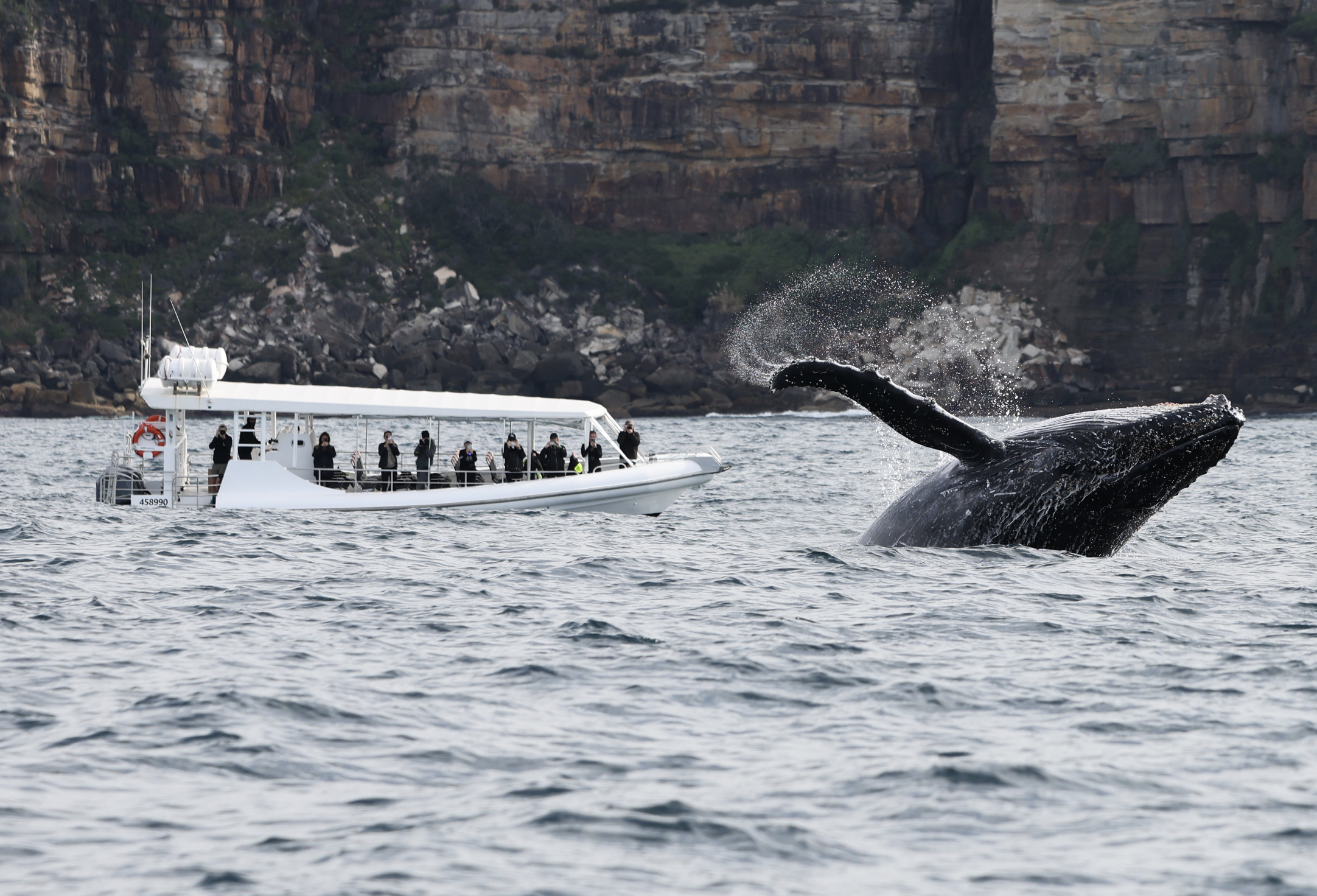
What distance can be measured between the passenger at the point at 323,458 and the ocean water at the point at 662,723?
285 inches

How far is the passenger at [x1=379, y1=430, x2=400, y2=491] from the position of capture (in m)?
30.7

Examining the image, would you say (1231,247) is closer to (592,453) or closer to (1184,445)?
(592,453)

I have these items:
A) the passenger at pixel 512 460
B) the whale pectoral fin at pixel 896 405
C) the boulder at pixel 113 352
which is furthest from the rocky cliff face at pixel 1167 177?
the whale pectoral fin at pixel 896 405

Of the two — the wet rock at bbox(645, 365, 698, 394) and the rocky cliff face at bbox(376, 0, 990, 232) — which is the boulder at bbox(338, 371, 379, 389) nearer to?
the wet rock at bbox(645, 365, 698, 394)

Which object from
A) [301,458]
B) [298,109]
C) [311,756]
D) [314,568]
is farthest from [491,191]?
[311,756]

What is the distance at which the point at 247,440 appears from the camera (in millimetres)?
31406

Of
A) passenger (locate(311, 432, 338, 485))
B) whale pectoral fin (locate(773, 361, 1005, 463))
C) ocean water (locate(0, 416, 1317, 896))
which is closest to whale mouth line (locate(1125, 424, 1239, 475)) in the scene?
whale pectoral fin (locate(773, 361, 1005, 463))

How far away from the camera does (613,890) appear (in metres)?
8.80

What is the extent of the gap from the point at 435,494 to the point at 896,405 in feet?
55.1

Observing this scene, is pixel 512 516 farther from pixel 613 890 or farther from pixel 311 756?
pixel 613 890

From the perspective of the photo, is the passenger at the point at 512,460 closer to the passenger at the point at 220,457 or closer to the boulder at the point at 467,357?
the passenger at the point at 220,457

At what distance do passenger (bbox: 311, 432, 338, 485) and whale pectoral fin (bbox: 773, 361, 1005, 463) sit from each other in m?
17.3

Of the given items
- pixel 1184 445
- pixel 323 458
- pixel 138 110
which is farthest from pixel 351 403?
pixel 138 110

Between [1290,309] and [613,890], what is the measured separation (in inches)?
4169
